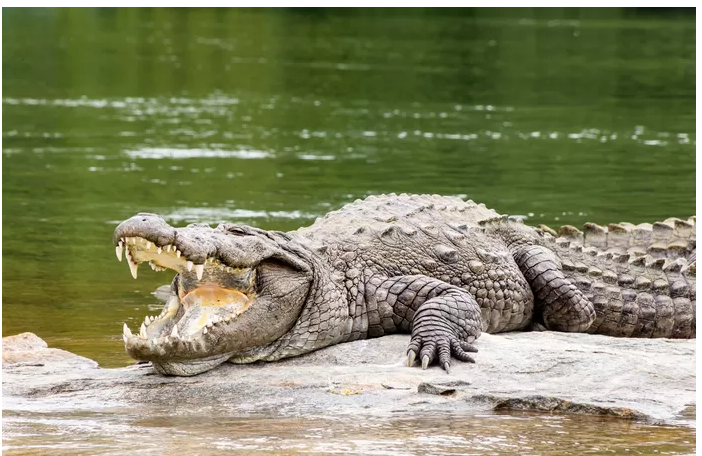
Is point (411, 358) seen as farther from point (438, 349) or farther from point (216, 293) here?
point (216, 293)

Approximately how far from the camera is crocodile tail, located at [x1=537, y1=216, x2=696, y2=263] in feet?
30.5

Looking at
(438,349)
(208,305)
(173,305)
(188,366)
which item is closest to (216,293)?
(208,305)

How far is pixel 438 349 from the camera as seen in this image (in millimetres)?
7121

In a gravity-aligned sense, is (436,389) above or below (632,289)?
below

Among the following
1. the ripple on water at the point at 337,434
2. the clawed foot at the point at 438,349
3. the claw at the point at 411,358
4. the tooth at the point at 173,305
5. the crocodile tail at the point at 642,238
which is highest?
the crocodile tail at the point at 642,238

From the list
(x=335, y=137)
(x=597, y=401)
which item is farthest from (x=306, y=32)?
(x=597, y=401)

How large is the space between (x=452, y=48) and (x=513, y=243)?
25.6 metres

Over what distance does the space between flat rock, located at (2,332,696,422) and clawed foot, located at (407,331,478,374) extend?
0.19 ft

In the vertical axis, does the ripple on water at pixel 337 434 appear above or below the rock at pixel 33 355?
below

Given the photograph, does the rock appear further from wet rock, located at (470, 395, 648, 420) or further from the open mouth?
wet rock, located at (470, 395, 648, 420)

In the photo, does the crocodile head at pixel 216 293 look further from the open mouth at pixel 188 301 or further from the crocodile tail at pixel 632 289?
the crocodile tail at pixel 632 289

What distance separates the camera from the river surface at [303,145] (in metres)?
9.62

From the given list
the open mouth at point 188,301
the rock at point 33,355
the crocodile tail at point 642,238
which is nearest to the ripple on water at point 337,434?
the open mouth at point 188,301

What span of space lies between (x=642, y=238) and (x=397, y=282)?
2.54 metres
